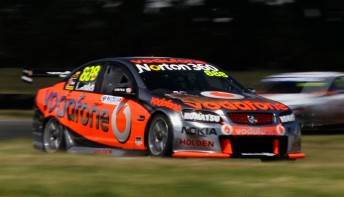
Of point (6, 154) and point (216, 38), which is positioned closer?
point (6, 154)

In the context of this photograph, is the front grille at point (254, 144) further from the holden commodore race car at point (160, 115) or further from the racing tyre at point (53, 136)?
the racing tyre at point (53, 136)

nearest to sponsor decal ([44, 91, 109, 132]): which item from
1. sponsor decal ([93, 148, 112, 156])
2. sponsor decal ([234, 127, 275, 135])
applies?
sponsor decal ([93, 148, 112, 156])

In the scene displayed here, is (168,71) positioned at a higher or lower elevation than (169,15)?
lower

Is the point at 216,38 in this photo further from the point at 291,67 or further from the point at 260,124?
the point at 260,124

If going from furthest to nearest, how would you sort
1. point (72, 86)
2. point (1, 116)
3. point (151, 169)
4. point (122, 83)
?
point (1, 116), point (72, 86), point (122, 83), point (151, 169)

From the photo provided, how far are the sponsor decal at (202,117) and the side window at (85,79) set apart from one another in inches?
79.1

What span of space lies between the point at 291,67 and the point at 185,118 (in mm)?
26310

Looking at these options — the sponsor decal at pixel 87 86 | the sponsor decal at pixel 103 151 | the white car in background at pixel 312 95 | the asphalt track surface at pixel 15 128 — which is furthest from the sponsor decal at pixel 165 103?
the white car in background at pixel 312 95

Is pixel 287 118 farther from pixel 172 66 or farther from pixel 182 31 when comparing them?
pixel 182 31

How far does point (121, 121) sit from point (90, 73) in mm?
1290

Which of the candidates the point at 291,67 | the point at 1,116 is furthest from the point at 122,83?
the point at 291,67

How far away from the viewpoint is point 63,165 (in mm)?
8859

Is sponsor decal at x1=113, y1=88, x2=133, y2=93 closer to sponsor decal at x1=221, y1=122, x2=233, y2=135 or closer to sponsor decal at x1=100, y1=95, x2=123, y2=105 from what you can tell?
sponsor decal at x1=100, y1=95, x2=123, y2=105

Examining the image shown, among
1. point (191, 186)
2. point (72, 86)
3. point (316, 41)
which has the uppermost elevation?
point (316, 41)
